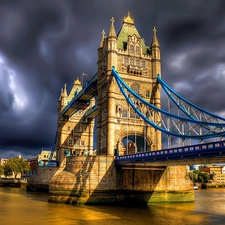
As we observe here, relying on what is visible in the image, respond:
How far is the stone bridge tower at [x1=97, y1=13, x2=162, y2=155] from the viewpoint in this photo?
3575 centimetres

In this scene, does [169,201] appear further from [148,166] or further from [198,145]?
[198,145]

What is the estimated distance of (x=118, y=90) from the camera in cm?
3700

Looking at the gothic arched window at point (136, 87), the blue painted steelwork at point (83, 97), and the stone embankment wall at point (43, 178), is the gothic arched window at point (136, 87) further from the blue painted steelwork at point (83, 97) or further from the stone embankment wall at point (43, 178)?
the stone embankment wall at point (43, 178)

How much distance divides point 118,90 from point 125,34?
347 inches

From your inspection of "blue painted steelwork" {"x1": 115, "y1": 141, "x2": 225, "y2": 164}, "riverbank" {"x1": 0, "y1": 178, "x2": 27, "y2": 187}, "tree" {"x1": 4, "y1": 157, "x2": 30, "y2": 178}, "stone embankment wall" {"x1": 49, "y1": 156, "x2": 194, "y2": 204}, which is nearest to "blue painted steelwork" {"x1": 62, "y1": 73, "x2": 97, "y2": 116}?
"stone embankment wall" {"x1": 49, "y1": 156, "x2": 194, "y2": 204}

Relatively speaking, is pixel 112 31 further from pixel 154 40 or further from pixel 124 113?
pixel 124 113

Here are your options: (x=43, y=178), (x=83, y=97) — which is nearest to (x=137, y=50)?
(x=83, y=97)

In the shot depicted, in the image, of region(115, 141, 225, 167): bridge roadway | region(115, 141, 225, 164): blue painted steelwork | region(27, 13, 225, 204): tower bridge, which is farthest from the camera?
region(27, 13, 225, 204): tower bridge

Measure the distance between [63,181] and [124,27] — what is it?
74.9 ft

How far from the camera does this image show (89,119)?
6250cm

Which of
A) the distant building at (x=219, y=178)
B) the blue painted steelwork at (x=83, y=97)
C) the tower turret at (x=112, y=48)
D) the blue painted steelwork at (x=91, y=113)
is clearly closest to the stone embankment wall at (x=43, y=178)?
the blue painted steelwork at (x=83, y=97)

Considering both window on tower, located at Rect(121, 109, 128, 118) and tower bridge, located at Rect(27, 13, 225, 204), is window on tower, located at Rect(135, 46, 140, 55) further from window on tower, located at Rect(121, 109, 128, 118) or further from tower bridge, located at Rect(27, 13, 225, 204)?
window on tower, located at Rect(121, 109, 128, 118)

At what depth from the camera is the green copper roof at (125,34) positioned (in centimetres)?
3940

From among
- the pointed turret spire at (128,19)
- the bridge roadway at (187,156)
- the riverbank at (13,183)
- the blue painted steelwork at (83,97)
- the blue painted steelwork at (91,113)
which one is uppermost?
the pointed turret spire at (128,19)
